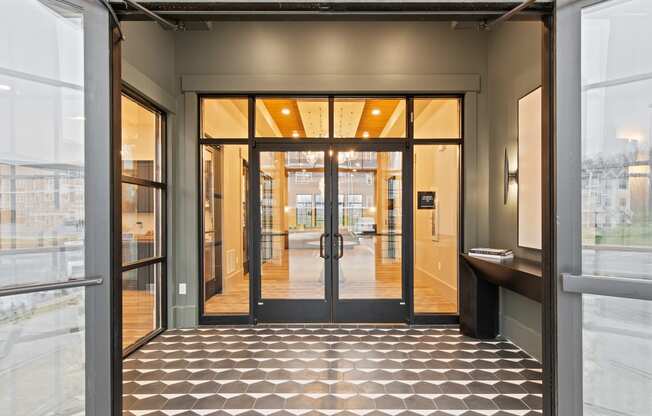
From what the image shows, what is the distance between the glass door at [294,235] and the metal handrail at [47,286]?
10.2ft

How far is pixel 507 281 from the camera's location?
141 inches

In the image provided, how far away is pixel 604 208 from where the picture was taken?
174 centimetres

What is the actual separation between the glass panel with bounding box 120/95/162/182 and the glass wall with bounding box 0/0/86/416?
2231 mm

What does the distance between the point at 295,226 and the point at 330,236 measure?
466 millimetres

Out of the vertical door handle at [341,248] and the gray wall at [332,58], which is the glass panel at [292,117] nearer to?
the gray wall at [332,58]

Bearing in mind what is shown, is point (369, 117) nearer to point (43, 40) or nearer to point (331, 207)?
point (331, 207)

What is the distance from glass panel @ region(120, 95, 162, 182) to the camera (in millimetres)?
3912

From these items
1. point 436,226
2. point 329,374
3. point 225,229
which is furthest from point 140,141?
point 436,226

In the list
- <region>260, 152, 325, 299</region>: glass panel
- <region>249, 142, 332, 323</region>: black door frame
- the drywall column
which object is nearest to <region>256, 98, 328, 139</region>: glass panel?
<region>249, 142, 332, 323</region>: black door frame

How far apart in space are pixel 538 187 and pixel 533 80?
104 centimetres

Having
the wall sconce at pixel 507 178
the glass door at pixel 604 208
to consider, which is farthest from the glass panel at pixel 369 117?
the glass door at pixel 604 208

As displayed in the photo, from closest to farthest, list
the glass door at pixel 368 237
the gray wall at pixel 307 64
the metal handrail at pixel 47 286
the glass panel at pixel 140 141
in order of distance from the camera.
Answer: the metal handrail at pixel 47 286 < the glass panel at pixel 140 141 < the gray wall at pixel 307 64 < the glass door at pixel 368 237

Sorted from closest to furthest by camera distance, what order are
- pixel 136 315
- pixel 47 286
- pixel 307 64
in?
pixel 47 286 < pixel 136 315 < pixel 307 64

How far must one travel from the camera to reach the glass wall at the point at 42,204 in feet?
5.36
